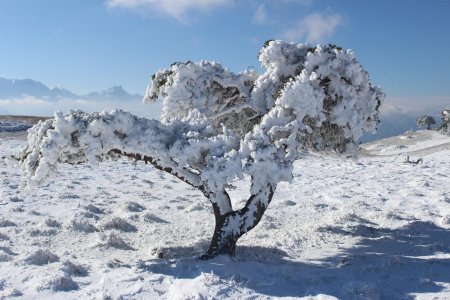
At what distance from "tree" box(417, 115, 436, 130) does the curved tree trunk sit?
7495 cm

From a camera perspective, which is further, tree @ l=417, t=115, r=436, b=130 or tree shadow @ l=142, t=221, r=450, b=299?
tree @ l=417, t=115, r=436, b=130

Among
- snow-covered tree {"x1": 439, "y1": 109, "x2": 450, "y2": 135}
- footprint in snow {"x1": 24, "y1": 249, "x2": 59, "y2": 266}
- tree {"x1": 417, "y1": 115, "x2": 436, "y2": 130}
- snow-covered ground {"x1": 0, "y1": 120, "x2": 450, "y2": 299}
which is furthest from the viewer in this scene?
tree {"x1": 417, "y1": 115, "x2": 436, "y2": 130}

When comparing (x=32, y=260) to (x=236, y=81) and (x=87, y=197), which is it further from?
(x=87, y=197)

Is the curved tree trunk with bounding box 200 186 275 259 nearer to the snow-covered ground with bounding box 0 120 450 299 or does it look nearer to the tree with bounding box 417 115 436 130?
the snow-covered ground with bounding box 0 120 450 299

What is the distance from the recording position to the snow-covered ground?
32.6 ft

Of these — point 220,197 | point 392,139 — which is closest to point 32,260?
point 220,197

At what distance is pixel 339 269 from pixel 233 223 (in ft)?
9.17

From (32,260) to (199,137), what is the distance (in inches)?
198

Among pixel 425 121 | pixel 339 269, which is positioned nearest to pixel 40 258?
pixel 339 269

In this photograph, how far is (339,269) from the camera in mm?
11461

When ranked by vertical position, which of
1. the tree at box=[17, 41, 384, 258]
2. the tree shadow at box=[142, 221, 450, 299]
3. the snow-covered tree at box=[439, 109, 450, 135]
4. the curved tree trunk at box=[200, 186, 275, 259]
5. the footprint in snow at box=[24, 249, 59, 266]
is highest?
the snow-covered tree at box=[439, 109, 450, 135]

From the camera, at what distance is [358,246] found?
1373cm

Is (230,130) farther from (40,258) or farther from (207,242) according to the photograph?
(40,258)

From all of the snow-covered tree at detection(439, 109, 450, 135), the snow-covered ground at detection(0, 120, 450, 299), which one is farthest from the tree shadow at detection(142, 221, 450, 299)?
the snow-covered tree at detection(439, 109, 450, 135)
